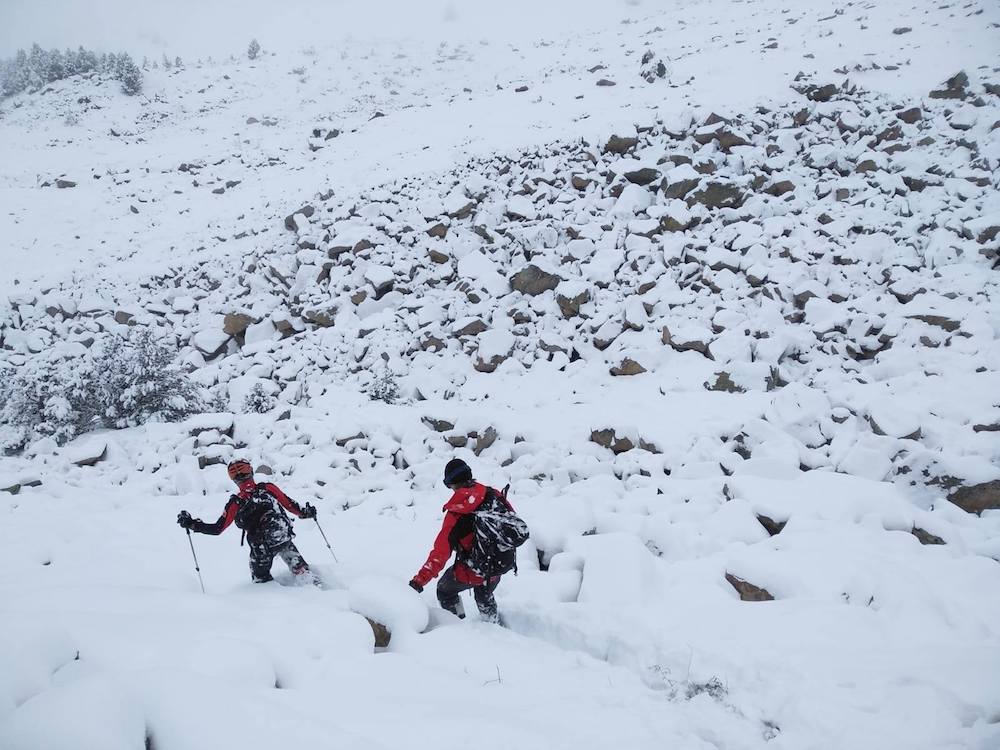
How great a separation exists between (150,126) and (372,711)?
3078 cm

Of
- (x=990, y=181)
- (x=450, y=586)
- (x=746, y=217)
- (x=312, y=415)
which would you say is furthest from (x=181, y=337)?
(x=990, y=181)

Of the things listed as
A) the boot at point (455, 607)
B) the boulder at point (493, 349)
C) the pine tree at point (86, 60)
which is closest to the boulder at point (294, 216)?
the boulder at point (493, 349)

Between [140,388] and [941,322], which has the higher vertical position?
[140,388]

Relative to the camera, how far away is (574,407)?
8656 millimetres

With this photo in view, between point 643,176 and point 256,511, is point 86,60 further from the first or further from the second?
point 256,511

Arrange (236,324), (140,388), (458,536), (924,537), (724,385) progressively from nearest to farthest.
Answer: (458,536)
(924,537)
(724,385)
(140,388)
(236,324)

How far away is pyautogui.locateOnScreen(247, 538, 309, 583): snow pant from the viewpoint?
4961 mm

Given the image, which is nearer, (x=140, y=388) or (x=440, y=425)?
(x=440, y=425)

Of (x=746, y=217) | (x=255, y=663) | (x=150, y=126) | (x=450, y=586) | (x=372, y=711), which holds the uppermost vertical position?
(x=150, y=126)

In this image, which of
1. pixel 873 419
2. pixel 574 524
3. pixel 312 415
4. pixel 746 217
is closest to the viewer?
pixel 574 524

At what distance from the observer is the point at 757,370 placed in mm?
8078

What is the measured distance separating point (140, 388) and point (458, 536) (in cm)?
824

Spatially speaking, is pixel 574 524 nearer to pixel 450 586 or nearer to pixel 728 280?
pixel 450 586

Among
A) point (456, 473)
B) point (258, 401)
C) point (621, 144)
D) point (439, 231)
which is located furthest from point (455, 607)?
point (621, 144)
